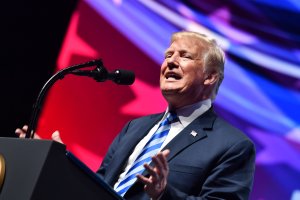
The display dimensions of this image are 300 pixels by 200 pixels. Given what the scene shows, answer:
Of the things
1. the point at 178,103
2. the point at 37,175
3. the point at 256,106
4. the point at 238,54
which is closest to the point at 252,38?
the point at 238,54

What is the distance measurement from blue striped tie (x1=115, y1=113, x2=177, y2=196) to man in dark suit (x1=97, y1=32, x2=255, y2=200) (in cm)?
2

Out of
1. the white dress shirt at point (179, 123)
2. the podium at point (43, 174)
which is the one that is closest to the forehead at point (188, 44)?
the white dress shirt at point (179, 123)

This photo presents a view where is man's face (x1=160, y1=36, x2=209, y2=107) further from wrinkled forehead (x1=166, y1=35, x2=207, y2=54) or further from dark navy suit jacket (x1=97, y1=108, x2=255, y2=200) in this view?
dark navy suit jacket (x1=97, y1=108, x2=255, y2=200)

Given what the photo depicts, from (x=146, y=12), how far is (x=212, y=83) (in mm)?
1008

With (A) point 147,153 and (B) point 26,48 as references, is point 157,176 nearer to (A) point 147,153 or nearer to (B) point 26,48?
(A) point 147,153

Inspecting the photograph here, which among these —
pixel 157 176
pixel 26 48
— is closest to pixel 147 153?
pixel 157 176

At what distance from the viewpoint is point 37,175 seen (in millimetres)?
1352

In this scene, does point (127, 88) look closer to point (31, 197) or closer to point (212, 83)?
point (212, 83)

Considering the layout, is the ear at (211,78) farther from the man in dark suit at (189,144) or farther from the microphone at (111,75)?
the microphone at (111,75)

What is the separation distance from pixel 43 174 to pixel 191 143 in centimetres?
99

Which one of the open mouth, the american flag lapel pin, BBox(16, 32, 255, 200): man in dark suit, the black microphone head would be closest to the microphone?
the black microphone head

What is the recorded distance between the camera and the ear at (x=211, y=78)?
8.45 feet

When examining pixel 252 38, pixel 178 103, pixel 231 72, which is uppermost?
pixel 252 38

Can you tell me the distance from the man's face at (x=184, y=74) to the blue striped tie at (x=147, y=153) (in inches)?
4.0
